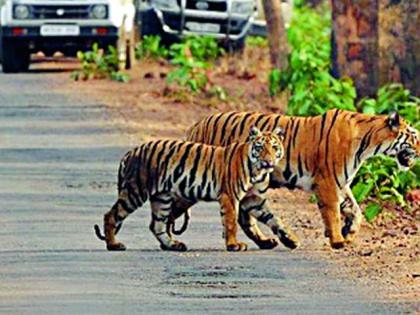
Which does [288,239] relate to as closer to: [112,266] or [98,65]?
[112,266]

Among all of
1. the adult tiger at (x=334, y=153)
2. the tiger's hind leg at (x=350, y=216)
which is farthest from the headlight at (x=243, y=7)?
the tiger's hind leg at (x=350, y=216)

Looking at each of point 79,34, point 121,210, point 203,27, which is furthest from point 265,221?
point 203,27

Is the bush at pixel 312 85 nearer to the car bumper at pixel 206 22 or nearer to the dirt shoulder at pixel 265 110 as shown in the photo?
the dirt shoulder at pixel 265 110

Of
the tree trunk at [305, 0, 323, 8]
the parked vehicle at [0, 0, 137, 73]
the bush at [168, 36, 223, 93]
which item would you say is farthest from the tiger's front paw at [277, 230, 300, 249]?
the tree trunk at [305, 0, 323, 8]


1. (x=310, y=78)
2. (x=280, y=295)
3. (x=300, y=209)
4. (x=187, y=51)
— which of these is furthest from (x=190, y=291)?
(x=187, y=51)

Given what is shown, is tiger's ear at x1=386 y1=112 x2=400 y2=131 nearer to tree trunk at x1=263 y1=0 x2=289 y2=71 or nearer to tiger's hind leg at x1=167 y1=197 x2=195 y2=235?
tiger's hind leg at x1=167 y1=197 x2=195 y2=235

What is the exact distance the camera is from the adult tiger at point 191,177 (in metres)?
13.0

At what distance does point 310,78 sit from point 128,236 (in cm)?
703

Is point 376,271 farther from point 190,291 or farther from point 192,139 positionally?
point 192,139

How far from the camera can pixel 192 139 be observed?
14375mm

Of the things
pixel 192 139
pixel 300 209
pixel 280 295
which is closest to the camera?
pixel 280 295

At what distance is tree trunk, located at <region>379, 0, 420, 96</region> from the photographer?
20.3m

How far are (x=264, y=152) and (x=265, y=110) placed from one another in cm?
1085

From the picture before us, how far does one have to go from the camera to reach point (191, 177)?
13.2 metres
